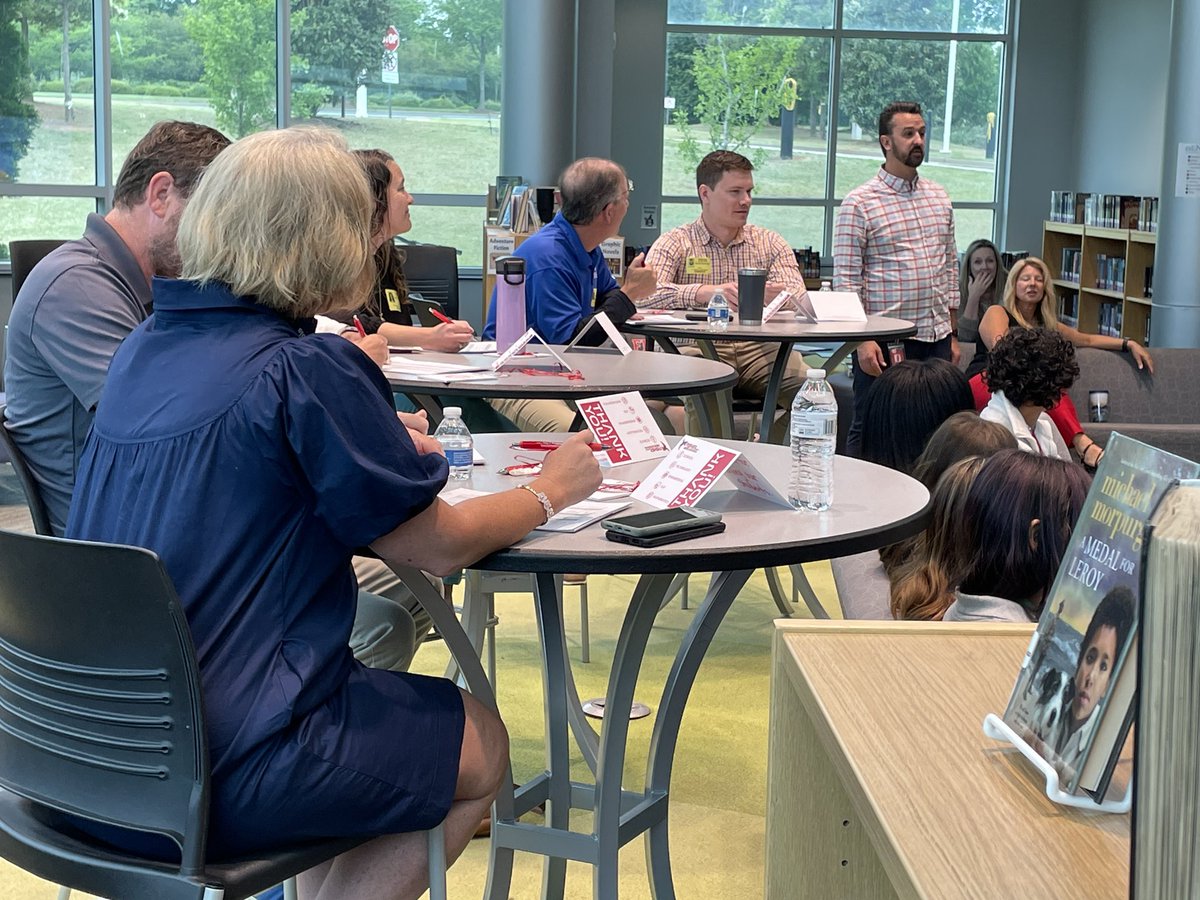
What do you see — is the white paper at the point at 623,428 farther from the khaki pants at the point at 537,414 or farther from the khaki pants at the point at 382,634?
the khaki pants at the point at 537,414

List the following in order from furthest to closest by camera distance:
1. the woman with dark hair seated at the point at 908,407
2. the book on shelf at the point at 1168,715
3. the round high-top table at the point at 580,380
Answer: the woman with dark hair seated at the point at 908,407
the round high-top table at the point at 580,380
the book on shelf at the point at 1168,715

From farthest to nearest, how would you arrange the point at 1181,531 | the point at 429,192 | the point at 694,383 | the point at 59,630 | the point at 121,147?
the point at 429,192 → the point at 121,147 → the point at 694,383 → the point at 59,630 → the point at 1181,531

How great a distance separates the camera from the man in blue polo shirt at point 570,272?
14.0 ft

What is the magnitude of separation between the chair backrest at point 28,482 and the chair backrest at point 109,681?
2.30ft

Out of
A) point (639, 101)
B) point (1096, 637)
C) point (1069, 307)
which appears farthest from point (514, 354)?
point (1069, 307)

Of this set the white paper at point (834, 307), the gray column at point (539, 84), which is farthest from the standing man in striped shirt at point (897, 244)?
the gray column at point (539, 84)

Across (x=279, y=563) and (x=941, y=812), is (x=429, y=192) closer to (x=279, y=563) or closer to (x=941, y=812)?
(x=279, y=563)

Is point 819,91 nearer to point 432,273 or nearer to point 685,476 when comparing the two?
Answer: point 432,273

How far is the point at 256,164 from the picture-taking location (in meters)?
1.64

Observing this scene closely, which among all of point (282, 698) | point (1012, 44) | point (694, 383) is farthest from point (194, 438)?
point (1012, 44)

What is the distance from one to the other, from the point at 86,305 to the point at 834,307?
3001 mm

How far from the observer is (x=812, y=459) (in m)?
2.11

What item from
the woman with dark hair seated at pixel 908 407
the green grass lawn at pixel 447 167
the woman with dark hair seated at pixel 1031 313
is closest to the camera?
the woman with dark hair seated at pixel 908 407

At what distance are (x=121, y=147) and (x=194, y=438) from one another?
331 inches
